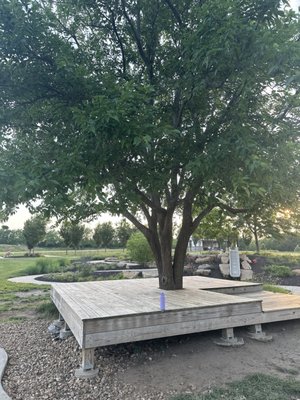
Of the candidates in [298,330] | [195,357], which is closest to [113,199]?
[195,357]

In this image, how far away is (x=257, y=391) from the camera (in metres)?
3.20

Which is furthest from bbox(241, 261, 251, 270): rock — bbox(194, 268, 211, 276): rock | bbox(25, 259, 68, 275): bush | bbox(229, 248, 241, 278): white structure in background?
bbox(25, 259, 68, 275): bush

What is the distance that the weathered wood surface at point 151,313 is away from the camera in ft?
12.3

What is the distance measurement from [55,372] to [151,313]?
4.61ft

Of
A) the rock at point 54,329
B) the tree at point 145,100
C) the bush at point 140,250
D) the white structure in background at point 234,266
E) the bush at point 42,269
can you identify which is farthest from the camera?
the bush at point 140,250

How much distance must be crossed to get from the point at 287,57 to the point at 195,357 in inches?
149

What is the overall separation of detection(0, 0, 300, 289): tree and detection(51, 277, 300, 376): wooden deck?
1435 mm

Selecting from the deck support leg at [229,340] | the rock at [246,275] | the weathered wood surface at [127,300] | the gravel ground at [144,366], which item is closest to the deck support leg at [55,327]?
the gravel ground at [144,366]

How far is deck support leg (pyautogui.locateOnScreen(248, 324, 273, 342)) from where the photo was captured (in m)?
4.77

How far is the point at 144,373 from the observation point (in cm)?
373

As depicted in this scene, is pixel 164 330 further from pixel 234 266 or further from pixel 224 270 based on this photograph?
pixel 224 270

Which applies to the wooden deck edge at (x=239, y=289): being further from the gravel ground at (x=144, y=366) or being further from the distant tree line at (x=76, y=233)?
the distant tree line at (x=76, y=233)

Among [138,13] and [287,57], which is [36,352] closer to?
[287,57]

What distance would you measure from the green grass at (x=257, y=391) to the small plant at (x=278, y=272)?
932 cm
